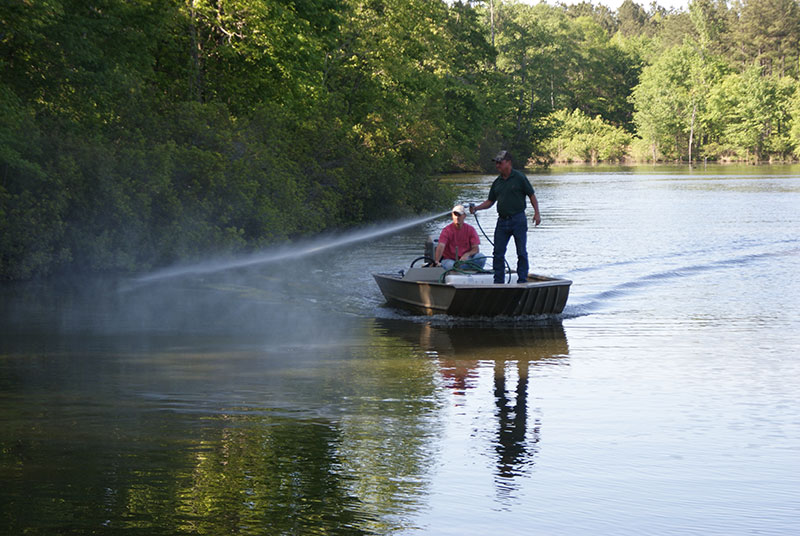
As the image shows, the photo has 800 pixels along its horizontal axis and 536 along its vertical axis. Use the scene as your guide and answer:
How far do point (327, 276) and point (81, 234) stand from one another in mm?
5228

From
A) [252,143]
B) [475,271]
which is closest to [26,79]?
[252,143]

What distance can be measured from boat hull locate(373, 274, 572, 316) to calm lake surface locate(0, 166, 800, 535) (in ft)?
0.75

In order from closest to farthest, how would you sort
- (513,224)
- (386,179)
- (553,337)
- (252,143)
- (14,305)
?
(553,337), (513,224), (14,305), (252,143), (386,179)

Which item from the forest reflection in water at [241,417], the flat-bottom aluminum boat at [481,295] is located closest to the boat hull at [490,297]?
the flat-bottom aluminum boat at [481,295]

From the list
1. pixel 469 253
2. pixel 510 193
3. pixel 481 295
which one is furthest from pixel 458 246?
pixel 510 193

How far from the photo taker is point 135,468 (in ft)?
24.2

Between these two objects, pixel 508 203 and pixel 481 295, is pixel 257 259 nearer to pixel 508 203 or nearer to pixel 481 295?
pixel 481 295

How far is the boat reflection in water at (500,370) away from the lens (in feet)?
26.6

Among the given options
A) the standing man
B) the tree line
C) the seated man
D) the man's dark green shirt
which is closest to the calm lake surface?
the seated man

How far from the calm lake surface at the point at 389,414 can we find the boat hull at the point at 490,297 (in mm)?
228

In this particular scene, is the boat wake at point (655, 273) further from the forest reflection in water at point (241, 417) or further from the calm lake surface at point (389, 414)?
the forest reflection in water at point (241, 417)

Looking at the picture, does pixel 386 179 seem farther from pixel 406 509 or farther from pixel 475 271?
pixel 406 509

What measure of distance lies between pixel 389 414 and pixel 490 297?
20.0 ft

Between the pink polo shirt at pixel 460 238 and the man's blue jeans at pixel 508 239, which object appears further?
the pink polo shirt at pixel 460 238
